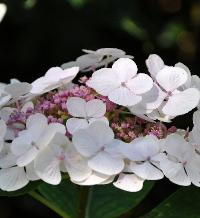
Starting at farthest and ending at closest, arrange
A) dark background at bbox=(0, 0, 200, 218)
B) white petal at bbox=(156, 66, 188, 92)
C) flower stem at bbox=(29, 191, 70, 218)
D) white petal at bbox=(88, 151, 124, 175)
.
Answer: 1. dark background at bbox=(0, 0, 200, 218)
2. flower stem at bbox=(29, 191, 70, 218)
3. white petal at bbox=(156, 66, 188, 92)
4. white petal at bbox=(88, 151, 124, 175)

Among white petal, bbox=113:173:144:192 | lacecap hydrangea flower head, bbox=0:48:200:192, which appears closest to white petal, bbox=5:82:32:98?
lacecap hydrangea flower head, bbox=0:48:200:192

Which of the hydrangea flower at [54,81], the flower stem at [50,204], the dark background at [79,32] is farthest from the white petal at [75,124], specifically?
the dark background at [79,32]

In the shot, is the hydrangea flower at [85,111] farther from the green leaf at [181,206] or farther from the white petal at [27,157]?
the green leaf at [181,206]

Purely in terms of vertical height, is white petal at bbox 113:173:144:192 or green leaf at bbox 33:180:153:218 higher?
white petal at bbox 113:173:144:192

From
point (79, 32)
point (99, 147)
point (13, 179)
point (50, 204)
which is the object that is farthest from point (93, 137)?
point (79, 32)

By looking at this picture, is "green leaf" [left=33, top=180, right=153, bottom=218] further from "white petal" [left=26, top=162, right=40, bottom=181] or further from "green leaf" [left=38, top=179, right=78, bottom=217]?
"white petal" [left=26, top=162, right=40, bottom=181]

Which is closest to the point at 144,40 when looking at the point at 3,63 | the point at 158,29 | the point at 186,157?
the point at 158,29

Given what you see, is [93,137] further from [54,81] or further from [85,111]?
[54,81]
